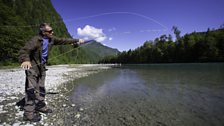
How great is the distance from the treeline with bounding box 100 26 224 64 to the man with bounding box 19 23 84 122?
6634cm

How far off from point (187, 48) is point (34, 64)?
75641 mm

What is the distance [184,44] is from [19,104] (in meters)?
77.1

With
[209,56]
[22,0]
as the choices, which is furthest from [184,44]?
[22,0]

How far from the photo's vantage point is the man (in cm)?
411

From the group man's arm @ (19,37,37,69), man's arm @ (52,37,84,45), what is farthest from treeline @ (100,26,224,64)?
man's arm @ (19,37,37,69)

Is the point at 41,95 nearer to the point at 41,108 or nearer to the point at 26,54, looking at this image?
the point at 41,108

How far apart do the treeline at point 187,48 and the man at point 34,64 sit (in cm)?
6634

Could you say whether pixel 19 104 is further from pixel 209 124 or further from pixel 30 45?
pixel 209 124

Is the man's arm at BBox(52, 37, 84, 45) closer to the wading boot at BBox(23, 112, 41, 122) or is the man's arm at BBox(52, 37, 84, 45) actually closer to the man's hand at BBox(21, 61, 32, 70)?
the man's hand at BBox(21, 61, 32, 70)

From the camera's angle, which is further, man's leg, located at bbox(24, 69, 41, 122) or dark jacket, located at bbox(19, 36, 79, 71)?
man's leg, located at bbox(24, 69, 41, 122)

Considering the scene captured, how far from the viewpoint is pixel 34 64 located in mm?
4457

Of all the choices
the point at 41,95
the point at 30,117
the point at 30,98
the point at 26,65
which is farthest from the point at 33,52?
the point at 30,117

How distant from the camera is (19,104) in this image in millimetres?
5719

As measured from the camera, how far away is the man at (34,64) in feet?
13.5
